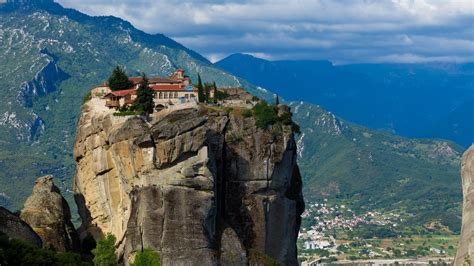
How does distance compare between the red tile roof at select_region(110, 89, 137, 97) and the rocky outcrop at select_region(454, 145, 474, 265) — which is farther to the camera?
the red tile roof at select_region(110, 89, 137, 97)

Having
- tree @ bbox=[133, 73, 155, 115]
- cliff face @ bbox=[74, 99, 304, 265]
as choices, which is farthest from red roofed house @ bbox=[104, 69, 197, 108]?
tree @ bbox=[133, 73, 155, 115]

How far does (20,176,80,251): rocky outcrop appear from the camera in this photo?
79.3 m

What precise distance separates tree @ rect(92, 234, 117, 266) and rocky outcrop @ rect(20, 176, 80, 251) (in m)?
3.50

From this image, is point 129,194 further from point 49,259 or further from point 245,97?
point 245,97

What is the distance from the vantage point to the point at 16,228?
242 feet

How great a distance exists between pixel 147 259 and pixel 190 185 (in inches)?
272

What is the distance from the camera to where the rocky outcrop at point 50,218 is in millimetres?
79312

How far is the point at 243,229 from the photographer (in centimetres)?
8619

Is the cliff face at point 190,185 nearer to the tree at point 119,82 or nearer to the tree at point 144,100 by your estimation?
the tree at point 144,100

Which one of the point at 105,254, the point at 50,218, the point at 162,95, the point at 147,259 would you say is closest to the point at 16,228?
the point at 105,254

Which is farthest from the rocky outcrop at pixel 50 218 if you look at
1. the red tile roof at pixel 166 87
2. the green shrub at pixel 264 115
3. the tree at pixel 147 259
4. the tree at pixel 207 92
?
the green shrub at pixel 264 115

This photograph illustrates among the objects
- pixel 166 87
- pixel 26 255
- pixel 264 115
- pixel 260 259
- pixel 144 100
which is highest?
pixel 166 87

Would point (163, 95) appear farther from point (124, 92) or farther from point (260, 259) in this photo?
point (260, 259)

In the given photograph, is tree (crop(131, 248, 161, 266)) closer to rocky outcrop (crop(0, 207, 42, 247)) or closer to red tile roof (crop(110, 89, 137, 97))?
rocky outcrop (crop(0, 207, 42, 247))
